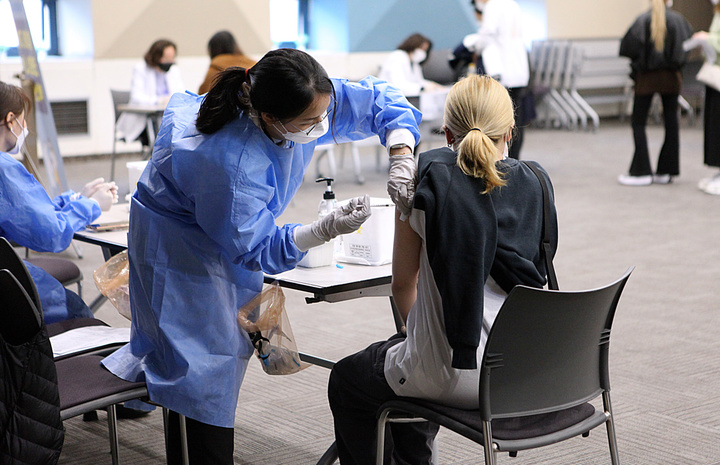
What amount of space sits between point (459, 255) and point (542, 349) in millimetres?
224

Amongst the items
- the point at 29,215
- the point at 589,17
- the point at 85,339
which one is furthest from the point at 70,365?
the point at 589,17

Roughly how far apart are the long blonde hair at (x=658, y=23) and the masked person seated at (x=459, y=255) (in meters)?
5.22

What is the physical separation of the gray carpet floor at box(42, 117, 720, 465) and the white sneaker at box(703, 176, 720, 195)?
0.08 m

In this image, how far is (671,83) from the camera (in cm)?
667

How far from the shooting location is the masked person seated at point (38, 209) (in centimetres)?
221

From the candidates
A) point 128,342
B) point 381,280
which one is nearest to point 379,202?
point 381,280

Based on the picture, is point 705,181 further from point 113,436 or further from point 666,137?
point 113,436

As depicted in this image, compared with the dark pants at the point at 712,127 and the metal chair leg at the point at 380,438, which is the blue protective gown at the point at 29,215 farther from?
the dark pants at the point at 712,127

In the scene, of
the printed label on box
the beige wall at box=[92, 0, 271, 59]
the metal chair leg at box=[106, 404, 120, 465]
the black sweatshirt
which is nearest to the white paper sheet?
the metal chair leg at box=[106, 404, 120, 465]

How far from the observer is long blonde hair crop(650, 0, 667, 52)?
645cm

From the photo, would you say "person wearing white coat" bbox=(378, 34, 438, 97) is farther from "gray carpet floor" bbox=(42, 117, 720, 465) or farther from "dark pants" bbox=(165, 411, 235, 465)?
"dark pants" bbox=(165, 411, 235, 465)

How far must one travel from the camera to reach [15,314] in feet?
5.24

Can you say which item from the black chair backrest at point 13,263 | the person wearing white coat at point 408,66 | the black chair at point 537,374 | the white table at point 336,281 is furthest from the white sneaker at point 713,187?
the black chair backrest at point 13,263

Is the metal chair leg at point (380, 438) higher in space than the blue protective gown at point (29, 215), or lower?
lower
